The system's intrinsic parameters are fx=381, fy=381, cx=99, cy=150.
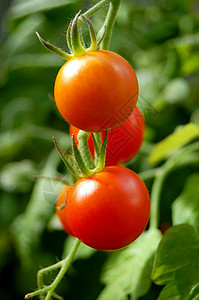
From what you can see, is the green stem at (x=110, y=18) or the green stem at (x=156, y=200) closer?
the green stem at (x=110, y=18)

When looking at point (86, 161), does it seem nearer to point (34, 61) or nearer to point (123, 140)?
point (123, 140)

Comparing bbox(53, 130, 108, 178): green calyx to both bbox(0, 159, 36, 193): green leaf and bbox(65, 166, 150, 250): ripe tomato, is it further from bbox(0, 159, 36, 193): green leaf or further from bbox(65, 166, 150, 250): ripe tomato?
bbox(0, 159, 36, 193): green leaf

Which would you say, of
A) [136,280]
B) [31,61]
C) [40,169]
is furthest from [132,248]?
[31,61]

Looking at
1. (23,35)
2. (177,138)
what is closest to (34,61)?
(23,35)

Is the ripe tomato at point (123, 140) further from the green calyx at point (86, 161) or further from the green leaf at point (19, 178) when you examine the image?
the green leaf at point (19, 178)

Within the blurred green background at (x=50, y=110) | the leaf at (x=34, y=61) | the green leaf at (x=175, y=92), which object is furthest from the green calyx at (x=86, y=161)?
the leaf at (x=34, y=61)

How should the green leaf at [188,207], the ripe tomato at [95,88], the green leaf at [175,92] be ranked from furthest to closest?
the green leaf at [175,92] < the green leaf at [188,207] < the ripe tomato at [95,88]
